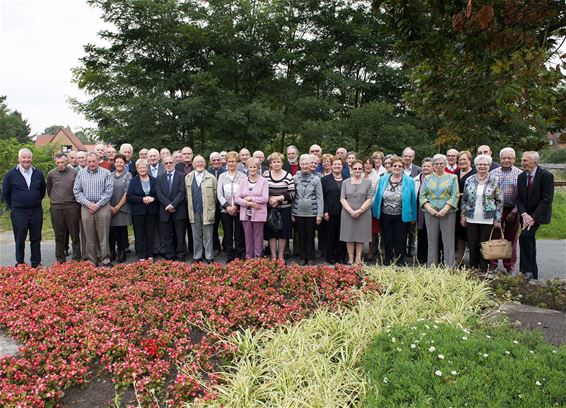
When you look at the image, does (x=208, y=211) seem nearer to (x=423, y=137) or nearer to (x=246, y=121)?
(x=246, y=121)

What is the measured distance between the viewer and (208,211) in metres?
7.82

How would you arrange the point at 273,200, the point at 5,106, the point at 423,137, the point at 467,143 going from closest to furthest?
the point at 467,143
the point at 273,200
the point at 423,137
the point at 5,106

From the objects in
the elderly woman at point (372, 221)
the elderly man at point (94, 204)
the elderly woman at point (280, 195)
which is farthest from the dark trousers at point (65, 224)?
the elderly woman at point (372, 221)

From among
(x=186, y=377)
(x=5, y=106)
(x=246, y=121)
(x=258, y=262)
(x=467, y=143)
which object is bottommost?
(x=186, y=377)

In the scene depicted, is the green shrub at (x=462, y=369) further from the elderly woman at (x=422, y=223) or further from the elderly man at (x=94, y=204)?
the elderly man at (x=94, y=204)

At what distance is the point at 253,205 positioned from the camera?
24.1 ft

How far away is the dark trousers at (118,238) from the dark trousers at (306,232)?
321 cm

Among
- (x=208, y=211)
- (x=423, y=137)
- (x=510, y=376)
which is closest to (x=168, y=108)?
(x=208, y=211)

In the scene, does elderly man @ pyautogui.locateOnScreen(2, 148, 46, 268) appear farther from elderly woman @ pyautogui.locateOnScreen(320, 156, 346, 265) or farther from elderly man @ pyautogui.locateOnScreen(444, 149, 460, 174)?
elderly man @ pyautogui.locateOnScreen(444, 149, 460, 174)

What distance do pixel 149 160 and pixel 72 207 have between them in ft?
5.02

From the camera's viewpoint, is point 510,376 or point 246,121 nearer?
point 510,376

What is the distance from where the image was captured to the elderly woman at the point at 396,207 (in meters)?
7.44

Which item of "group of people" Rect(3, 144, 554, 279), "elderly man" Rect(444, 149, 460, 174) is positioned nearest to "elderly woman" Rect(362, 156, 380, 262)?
"group of people" Rect(3, 144, 554, 279)

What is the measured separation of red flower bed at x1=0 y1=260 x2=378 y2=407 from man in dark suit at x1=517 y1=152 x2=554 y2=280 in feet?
8.86
